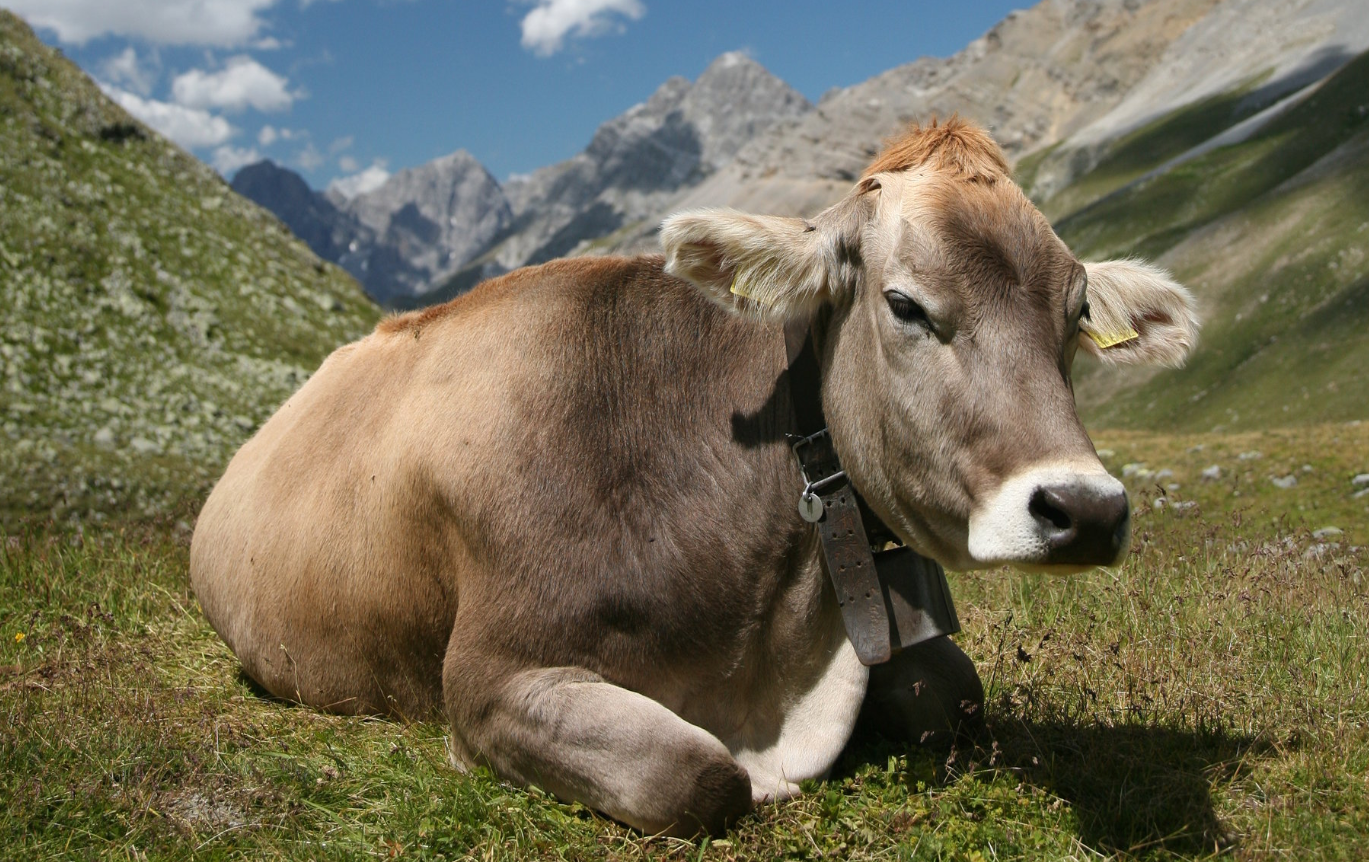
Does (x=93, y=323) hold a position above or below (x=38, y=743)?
above

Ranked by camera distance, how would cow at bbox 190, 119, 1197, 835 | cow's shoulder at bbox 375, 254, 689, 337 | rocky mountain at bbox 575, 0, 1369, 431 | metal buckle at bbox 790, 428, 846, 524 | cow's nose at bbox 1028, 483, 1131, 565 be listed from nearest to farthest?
1. cow's nose at bbox 1028, 483, 1131, 565
2. cow at bbox 190, 119, 1197, 835
3. metal buckle at bbox 790, 428, 846, 524
4. cow's shoulder at bbox 375, 254, 689, 337
5. rocky mountain at bbox 575, 0, 1369, 431

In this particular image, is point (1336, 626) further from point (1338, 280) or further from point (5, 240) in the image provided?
point (1338, 280)

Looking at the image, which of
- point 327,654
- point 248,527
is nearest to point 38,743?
point 327,654

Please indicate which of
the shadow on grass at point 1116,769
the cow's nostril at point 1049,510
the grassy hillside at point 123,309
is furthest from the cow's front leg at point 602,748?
the grassy hillside at point 123,309

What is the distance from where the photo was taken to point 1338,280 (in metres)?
50.1

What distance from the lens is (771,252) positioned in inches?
182

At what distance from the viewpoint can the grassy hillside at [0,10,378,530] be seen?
16.2m

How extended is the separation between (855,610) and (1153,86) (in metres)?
194

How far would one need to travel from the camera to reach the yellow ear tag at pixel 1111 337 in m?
4.92

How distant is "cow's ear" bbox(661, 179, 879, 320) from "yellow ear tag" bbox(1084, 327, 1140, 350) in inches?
49.2

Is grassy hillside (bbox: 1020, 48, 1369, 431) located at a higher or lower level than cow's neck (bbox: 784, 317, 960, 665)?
higher

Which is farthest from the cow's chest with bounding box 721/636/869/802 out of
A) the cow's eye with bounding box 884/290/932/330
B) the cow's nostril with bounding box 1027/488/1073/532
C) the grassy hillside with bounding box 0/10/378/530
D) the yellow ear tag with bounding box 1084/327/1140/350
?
the grassy hillside with bounding box 0/10/378/530

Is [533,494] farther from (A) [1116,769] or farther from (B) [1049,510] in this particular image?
(A) [1116,769]

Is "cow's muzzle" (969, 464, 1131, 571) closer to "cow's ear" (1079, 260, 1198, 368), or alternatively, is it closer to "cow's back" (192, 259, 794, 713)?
"cow's back" (192, 259, 794, 713)
